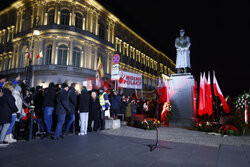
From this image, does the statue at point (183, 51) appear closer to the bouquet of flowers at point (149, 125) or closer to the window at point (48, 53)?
the bouquet of flowers at point (149, 125)

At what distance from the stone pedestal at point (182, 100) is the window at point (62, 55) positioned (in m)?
18.8

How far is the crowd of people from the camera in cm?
483

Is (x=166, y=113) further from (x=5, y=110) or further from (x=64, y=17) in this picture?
(x=64, y=17)

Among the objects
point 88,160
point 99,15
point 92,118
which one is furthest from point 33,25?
point 88,160

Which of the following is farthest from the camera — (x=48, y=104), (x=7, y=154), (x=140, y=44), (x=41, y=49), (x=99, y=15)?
(x=140, y=44)

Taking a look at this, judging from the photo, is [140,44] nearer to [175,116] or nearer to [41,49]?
[41,49]

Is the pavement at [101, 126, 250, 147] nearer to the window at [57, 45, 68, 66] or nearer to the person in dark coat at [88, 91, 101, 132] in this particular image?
the person in dark coat at [88, 91, 101, 132]

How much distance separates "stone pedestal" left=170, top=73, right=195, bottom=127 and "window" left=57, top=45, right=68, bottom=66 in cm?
1878

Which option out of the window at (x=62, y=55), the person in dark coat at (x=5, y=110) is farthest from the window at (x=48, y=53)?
the person in dark coat at (x=5, y=110)

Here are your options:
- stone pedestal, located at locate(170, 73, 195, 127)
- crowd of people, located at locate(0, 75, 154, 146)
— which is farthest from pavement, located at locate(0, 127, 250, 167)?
stone pedestal, located at locate(170, 73, 195, 127)

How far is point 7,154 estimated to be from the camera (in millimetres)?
3910

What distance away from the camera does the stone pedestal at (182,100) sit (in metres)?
9.77

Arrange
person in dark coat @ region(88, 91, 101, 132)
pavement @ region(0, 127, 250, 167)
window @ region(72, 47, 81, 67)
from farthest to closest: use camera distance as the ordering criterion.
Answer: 1. window @ region(72, 47, 81, 67)
2. person in dark coat @ region(88, 91, 101, 132)
3. pavement @ region(0, 127, 250, 167)

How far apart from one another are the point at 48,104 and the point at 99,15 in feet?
86.9
